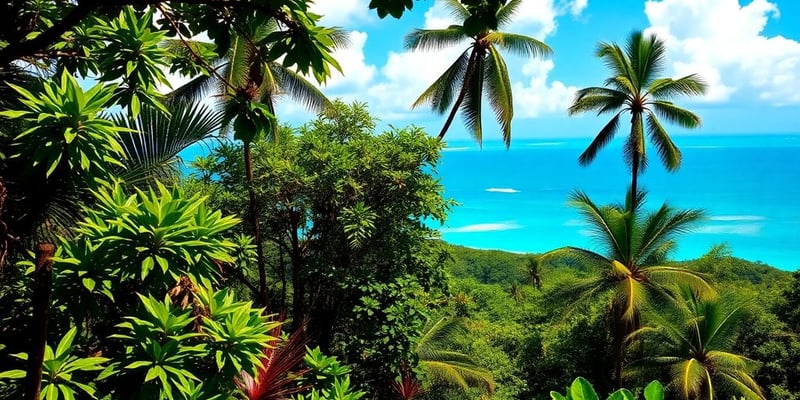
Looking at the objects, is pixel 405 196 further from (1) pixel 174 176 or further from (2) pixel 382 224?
(1) pixel 174 176

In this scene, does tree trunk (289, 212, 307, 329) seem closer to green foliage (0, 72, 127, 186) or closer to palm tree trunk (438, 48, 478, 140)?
palm tree trunk (438, 48, 478, 140)

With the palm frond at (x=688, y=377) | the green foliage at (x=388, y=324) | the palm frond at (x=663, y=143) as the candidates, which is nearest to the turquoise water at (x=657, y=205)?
the palm frond at (x=663, y=143)

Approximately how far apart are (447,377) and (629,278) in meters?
4.77

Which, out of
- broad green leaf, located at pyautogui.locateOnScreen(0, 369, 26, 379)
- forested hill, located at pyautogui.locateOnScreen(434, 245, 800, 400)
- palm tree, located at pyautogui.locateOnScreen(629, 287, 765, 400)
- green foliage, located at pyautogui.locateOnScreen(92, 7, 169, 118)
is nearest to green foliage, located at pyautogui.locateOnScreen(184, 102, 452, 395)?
forested hill, located at pyautogui.locateOnScreen(434, 245, 800, 400)

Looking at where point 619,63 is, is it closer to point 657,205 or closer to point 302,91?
point 302,91

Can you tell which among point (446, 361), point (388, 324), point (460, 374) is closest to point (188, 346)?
point (388, 324)

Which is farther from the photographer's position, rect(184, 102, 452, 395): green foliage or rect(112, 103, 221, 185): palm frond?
rect(184, 102, 452, 395): green foliage

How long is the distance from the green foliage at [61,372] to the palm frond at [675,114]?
51.6 ft

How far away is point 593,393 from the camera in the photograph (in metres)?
1.29

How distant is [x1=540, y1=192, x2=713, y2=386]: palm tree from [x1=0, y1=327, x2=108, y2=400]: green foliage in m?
11.2

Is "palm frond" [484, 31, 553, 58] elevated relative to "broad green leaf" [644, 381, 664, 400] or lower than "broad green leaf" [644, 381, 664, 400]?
elevated

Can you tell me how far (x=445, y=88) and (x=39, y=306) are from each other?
527 inches

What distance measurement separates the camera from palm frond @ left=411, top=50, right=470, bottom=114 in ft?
45.9

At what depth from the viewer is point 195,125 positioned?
5.01 m
